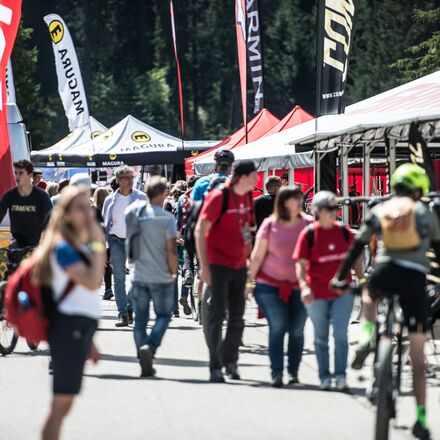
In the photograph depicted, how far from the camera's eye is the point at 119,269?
14602mm

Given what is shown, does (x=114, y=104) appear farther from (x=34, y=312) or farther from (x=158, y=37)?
(x=34, y=312)

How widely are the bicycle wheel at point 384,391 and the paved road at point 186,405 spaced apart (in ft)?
1.87

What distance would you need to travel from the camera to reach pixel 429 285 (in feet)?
36.4

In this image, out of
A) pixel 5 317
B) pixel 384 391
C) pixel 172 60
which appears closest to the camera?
pixel 384 391

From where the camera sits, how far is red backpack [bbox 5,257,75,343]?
628 cm

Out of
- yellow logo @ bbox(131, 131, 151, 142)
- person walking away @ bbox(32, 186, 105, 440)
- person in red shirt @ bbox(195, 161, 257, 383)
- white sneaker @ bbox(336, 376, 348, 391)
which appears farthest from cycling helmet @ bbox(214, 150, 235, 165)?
yellow logo @ bbox(131, 131, 151, 142)

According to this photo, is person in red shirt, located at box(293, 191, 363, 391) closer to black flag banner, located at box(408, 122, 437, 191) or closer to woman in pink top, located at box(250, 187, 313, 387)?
woman in pink top, located at box(250, 187, 313, 387)

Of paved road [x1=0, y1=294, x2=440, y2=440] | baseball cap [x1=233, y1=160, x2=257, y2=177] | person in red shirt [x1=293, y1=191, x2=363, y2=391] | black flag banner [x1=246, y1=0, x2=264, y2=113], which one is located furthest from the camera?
black flag banner [x1=246, y1=0, x2=264, y2=113]

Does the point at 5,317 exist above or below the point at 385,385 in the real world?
below

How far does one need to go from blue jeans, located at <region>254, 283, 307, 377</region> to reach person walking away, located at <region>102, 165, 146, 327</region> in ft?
14.9

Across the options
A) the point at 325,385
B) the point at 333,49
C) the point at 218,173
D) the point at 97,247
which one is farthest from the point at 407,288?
the point at 333,49

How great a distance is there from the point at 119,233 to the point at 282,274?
481cm

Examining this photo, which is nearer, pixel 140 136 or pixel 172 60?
pixel 140 136

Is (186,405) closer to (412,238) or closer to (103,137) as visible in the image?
(412,238)
